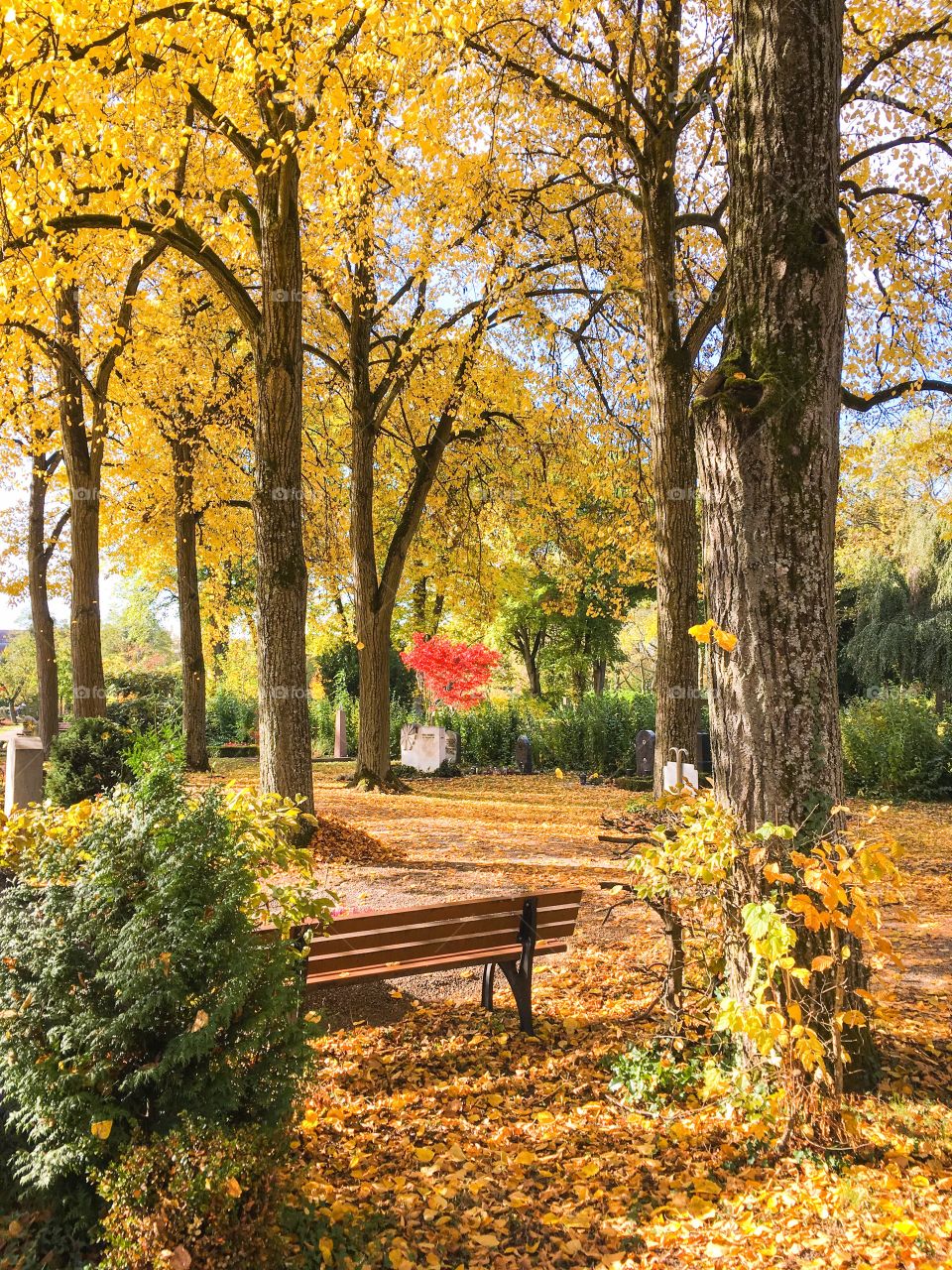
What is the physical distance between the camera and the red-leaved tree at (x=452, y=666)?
64.5 ft

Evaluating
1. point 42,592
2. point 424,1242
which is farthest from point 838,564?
point 424,1242

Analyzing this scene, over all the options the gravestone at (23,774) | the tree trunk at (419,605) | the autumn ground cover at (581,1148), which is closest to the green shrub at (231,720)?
the tree trunk at (419,605)

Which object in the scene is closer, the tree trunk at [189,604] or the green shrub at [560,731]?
the tree trunk at [189,604]

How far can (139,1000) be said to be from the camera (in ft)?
8.95

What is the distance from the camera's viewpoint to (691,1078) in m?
3.90

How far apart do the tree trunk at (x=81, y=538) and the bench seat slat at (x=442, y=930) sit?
8.22 meters

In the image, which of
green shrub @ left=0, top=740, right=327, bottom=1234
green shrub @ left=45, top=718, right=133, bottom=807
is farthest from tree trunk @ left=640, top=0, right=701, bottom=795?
green shrub @ left=45, top=718, right=133, bottom=807

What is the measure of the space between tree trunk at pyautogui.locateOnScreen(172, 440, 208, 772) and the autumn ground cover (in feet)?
35.6

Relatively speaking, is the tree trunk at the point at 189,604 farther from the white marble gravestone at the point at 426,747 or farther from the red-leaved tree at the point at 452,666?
the red-leaved tree at the point at 452,666

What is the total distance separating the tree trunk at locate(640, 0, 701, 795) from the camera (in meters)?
7.82

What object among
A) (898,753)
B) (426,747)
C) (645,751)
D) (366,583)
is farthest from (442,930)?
(426,747)

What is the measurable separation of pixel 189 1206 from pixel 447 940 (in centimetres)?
218

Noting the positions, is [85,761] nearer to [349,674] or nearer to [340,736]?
[340,736]

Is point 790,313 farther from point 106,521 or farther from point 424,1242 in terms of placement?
point 106,521
